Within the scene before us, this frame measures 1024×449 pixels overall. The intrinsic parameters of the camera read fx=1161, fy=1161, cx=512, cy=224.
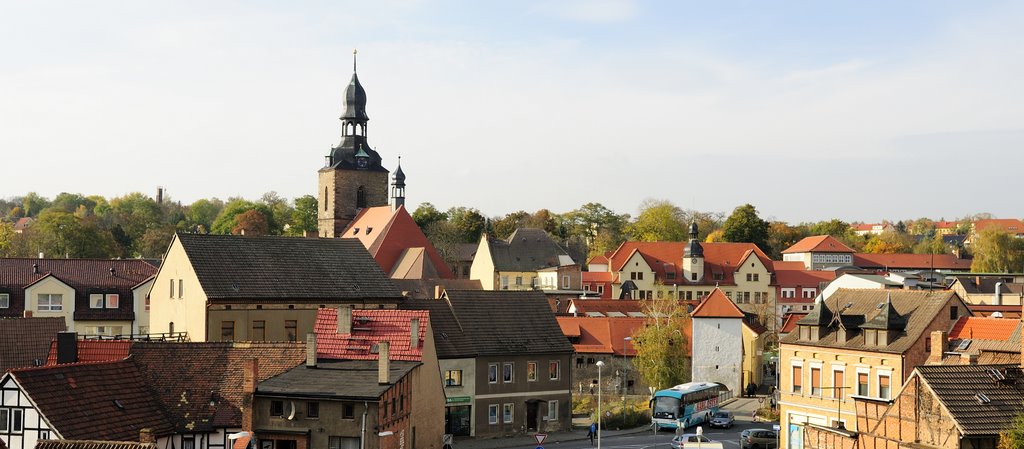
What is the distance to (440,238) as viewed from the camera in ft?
481

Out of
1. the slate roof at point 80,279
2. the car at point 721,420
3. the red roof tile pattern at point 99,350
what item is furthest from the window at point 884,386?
the slate roof at point 80,279

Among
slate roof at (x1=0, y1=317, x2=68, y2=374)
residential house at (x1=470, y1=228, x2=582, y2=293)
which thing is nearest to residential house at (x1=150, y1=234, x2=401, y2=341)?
slate roof at (x1=0, y1=317, x2=68, y2=374)

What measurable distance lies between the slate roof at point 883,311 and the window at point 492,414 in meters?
13.8

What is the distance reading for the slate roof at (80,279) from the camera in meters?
65.9

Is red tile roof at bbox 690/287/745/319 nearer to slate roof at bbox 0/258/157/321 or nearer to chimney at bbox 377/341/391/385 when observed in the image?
chimney at bbox 377/341/391/385

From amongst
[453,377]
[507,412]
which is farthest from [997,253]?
[453,377]

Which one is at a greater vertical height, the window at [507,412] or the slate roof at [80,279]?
the slate roof at [80,279]

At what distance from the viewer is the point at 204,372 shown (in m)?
Answer: 42.2

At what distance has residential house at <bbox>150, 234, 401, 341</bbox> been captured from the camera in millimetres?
51562

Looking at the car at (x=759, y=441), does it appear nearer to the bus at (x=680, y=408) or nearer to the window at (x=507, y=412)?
the bus at (x=680, y=408)

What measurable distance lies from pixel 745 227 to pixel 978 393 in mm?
117937

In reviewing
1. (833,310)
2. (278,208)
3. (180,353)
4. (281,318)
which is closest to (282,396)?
(180,353)

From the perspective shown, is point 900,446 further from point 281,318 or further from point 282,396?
point 281,318

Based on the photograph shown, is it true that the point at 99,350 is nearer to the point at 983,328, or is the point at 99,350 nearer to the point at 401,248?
the point at 983,328
